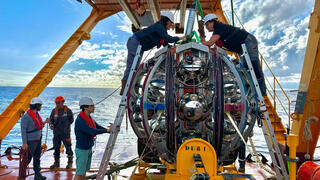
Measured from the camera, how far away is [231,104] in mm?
3135

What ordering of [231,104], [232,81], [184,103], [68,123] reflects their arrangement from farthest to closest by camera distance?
[68,123], [232,81], [231,104], [184,103]

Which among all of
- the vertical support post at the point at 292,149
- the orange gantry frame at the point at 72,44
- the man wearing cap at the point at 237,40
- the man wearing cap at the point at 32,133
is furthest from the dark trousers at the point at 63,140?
the vertical support post at the point at 292,149

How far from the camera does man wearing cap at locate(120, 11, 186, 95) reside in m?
4.01

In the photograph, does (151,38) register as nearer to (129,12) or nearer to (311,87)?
(311,87)

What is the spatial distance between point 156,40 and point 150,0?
3.86 meters

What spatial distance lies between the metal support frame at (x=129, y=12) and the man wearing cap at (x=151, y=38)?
3.33 meters

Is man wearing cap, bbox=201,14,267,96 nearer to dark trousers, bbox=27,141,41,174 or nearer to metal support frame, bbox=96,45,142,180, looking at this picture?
metal support frame, bbox=96,45,142,180

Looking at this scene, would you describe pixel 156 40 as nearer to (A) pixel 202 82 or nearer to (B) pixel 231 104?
(A) pixel 202 82

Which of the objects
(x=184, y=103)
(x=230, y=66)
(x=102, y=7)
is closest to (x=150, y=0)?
(x=102, y=7)

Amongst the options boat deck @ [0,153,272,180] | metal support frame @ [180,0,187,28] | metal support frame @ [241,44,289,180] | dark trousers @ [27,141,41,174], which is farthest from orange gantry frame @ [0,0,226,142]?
metal support frame @ [241,44,289,180]

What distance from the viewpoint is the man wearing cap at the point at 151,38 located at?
4012 millimetres

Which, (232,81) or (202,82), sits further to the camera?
(232,81)

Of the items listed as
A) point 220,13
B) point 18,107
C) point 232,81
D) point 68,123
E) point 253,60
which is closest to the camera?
point 232,81

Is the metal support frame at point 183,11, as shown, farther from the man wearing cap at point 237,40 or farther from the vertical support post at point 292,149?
the vertical support post at point 292,149
